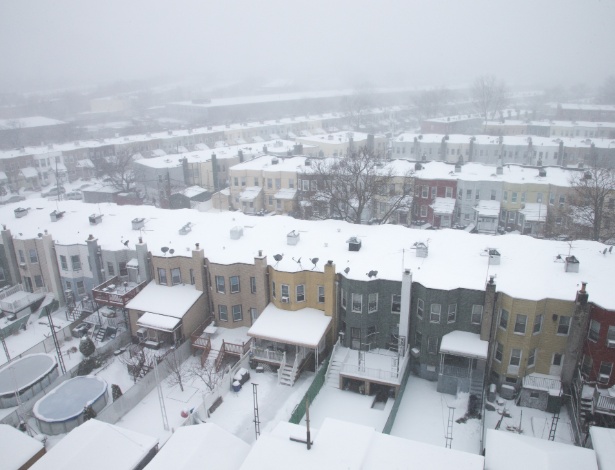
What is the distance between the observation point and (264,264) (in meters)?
34.1

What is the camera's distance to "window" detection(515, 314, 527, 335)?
29.1 metres

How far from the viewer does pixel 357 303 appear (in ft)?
107

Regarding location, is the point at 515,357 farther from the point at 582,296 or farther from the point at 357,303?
the point at 357,303

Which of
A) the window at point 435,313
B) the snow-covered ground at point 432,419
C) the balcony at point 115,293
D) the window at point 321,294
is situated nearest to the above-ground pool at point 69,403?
the balcony at point 115,293

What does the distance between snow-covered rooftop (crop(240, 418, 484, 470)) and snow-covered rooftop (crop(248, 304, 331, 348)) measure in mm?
9259

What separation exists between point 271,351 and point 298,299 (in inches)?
161

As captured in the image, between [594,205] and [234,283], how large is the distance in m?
38.3

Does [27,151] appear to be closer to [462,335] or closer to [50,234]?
[50,234]

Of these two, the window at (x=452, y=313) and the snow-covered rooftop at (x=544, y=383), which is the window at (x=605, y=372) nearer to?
the snow-covered rooftop at (x=544, y=383)

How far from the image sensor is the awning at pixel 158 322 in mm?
33656

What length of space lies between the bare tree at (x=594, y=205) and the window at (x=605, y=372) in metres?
25.1

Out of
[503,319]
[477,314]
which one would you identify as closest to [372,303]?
[477,314]

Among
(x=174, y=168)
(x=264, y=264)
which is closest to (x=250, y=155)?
(x=174, y=168)

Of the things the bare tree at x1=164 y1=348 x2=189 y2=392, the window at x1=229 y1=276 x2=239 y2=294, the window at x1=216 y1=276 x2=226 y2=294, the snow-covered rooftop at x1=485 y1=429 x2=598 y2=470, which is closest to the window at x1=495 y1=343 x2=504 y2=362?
the snow-covered rooftop at x1=485 y1=429 x2=598 y2=470
